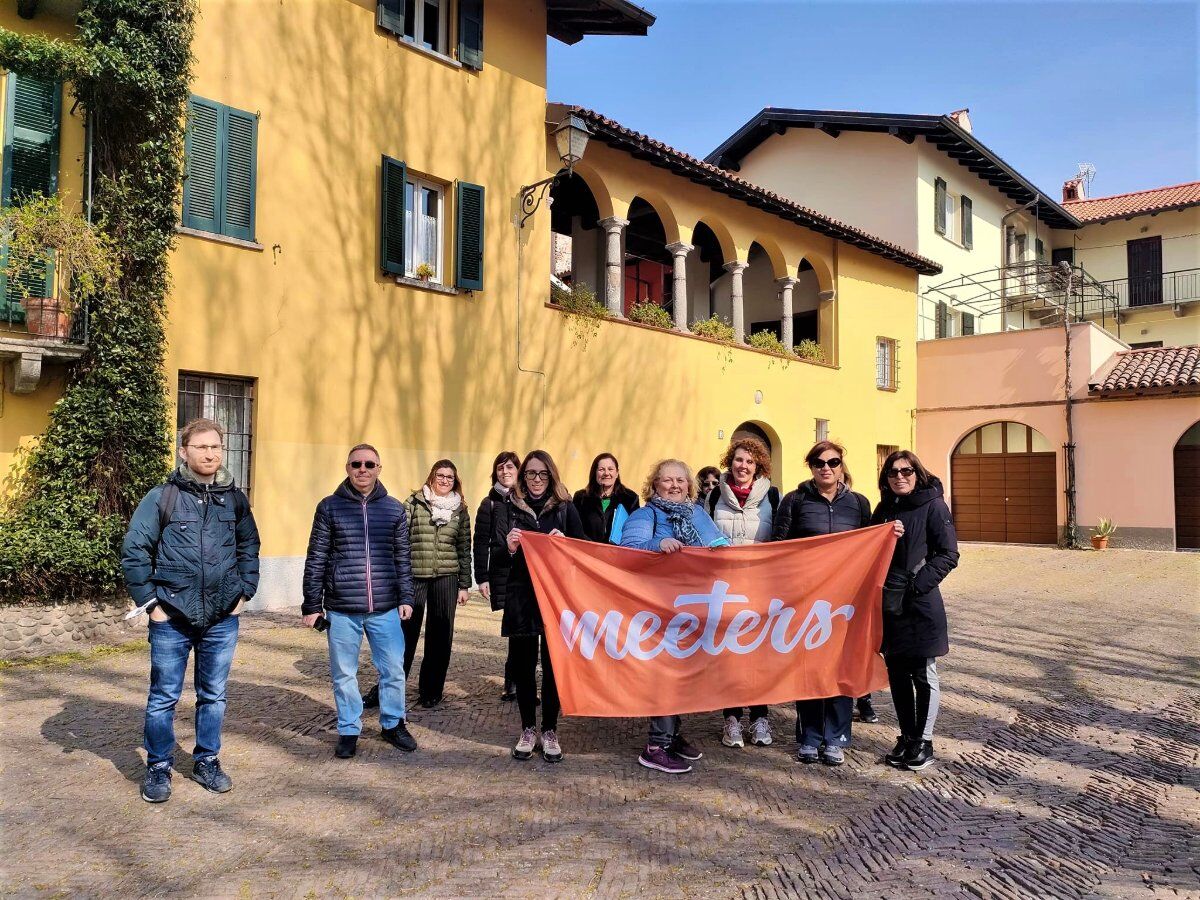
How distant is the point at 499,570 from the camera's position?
206 inches

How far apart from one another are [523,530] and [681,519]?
96 cm

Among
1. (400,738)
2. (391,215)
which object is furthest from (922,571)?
(391,215)

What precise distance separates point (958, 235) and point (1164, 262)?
9.09m

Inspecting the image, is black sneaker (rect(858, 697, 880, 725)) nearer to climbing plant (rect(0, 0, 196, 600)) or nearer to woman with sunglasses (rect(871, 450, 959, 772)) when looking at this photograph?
woman with sunglasses (rect(871, 450, 959, 772))

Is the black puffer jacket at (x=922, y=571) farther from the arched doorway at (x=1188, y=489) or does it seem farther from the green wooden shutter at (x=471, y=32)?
the arched doorway at (x=1188, y=489)

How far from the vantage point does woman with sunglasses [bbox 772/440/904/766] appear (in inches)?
196

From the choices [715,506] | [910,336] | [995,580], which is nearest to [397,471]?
[715,506]

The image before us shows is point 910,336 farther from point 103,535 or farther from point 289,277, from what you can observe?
point 103,535

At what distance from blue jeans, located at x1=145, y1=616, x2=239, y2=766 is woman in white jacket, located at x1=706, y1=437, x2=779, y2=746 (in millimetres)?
2981

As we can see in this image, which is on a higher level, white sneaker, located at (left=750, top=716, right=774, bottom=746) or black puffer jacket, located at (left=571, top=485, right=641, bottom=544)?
black puffer jacket, located at (left=571, top=485, right=641, bottom=544)

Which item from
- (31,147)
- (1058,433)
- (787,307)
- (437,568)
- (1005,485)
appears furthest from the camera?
(1005,485)

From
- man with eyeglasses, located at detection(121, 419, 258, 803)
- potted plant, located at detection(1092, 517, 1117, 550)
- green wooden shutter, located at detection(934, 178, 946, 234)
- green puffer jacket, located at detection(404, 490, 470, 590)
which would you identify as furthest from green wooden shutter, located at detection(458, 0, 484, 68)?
potted plant, located at detection(1092, 517, 1117, 550)

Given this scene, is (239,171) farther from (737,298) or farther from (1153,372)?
(1153,372)

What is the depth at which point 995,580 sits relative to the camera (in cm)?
1468
